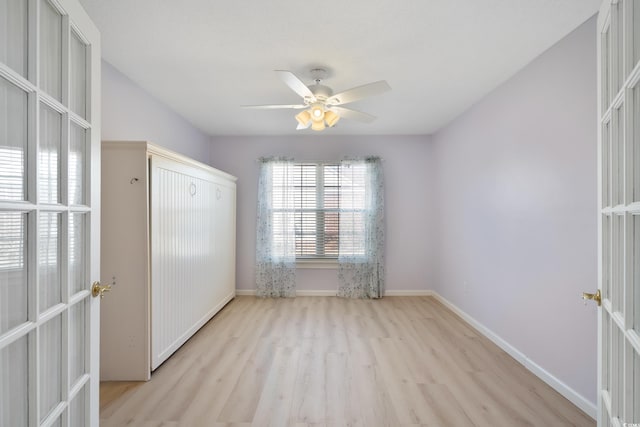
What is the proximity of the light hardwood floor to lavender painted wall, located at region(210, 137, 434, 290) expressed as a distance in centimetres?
127

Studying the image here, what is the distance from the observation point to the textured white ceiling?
178 centimetres

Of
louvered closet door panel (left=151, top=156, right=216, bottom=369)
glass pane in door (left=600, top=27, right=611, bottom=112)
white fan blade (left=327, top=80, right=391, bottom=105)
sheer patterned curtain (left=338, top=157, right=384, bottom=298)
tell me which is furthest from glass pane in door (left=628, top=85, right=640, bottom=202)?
sheer patterned curtain (left=338, top=157, right=384, bottom=298)

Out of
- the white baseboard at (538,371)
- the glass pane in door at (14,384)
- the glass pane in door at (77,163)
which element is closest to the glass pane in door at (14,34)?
the glass pane in door at (77,163)

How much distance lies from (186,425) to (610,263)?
7.20ft

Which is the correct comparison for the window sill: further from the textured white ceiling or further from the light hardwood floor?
the textured white ceiling

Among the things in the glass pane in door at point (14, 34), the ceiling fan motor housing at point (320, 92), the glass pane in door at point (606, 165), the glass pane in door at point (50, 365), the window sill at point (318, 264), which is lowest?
the window sill at point (318, 264)

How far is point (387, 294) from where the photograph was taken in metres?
4.64

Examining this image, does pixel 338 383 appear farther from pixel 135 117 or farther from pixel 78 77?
pixel 135 117

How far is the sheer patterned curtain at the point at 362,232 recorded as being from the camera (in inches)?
179

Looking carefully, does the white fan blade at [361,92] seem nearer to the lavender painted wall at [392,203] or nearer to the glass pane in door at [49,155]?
the glass pane in door at [49,155]

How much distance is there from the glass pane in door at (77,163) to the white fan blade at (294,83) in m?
1.20

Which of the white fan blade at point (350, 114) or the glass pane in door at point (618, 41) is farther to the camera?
the white fan blade at point (350, 114)

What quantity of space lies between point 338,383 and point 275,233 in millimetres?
2658

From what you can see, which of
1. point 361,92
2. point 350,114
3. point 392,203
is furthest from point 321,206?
point 361,92
